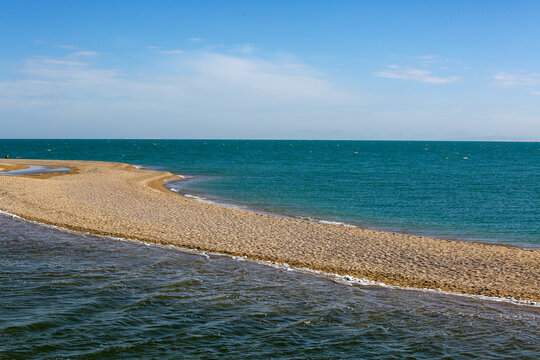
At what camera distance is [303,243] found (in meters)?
21.3

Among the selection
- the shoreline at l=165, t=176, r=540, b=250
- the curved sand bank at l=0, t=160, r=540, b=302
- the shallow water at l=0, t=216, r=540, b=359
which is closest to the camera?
the shallow water at l=0, t=216, r=540, b=359

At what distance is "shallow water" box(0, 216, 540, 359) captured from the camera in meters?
10.8

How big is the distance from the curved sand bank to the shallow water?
1.70m

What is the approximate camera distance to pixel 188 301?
1377 centimetres

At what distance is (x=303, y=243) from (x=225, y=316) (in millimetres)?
9117

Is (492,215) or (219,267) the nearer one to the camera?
(219,267)

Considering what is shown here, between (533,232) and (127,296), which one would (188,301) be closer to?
(127,296)

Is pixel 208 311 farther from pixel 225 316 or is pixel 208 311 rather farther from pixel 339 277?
pixel 339 277

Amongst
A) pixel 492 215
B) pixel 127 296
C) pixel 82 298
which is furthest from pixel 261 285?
pixel 492 215

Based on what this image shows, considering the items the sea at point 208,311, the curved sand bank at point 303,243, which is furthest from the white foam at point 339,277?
the curved sand bank at point 303,243

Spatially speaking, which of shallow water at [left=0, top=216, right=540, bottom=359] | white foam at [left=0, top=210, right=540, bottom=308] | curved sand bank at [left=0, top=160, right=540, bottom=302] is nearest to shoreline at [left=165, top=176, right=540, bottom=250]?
curved sand bank at [left=0, top=160, right=540, bottom=302]

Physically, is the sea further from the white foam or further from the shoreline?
the shoreline

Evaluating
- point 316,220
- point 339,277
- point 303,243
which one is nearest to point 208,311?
point 339,277

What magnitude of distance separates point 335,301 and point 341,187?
116 feet
